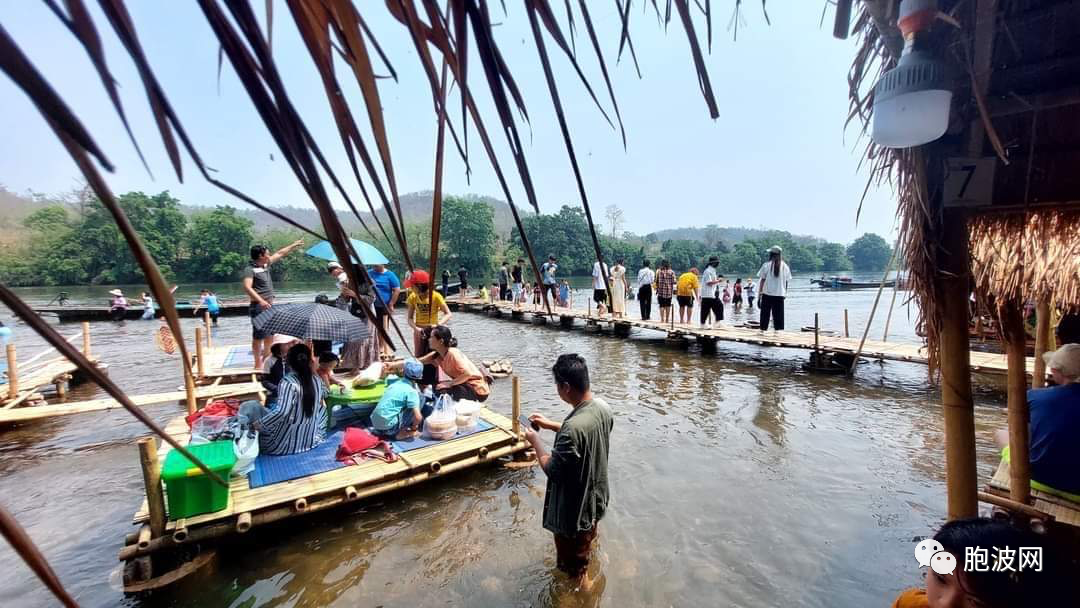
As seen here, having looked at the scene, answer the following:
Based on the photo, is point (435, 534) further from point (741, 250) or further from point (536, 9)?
point (741, 250)

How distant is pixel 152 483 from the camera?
11.3 feet

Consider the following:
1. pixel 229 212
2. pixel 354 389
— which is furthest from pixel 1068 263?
pixel 229 212

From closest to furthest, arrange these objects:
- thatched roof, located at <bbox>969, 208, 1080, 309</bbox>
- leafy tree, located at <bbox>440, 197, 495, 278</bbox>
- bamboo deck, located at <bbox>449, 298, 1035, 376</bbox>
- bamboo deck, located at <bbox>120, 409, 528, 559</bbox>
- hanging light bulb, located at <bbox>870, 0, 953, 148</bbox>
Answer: hanging light bulb, located at <bbox>870, 0, 953, 148</bbox>
thatched roof, located at <bbox>969, 208, 1080, 309</bbox>
bamboo deck, located at <bbox>120, 409, 528, 559</bbox>
bamboo deck, located at <bbox>449, 298, 1035, 376</bbox>
leafy tree, located at <bbox>440, 197, 495, 278</bbox>

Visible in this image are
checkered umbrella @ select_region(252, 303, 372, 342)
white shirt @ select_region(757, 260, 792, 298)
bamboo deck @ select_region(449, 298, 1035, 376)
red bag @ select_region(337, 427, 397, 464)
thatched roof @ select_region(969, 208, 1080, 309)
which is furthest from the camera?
white shirt @ select_region(757, 260, 792, 298)

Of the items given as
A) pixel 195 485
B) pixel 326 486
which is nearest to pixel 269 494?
pixel 326 486

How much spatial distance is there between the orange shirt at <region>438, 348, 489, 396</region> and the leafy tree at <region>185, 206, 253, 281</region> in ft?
162

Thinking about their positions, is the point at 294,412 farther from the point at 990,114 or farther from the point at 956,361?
the point at 990,114

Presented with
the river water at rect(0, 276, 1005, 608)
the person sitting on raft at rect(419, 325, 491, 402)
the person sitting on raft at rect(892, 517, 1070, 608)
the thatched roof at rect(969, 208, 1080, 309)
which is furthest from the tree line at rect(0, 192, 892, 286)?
the person sitting on raft at rect(892, 517, 1070, 608)

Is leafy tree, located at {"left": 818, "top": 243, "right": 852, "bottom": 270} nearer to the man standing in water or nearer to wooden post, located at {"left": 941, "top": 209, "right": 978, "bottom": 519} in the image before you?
wooden post, located at {"left": 941, "top": 209, "right": 978, "bottom": 519}

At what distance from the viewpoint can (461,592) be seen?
3.72 m

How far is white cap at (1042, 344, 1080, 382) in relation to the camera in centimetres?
306

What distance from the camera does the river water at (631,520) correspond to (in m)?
3.75

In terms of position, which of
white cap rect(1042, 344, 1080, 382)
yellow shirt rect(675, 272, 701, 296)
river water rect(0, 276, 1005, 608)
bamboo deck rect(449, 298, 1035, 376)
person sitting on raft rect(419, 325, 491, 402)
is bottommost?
river water rect(0, 276, 1005, 608)

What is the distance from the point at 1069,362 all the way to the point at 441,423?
5122 mm
